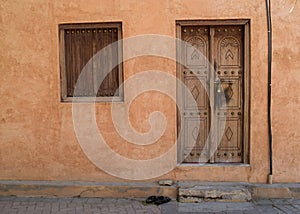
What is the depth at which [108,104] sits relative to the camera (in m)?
4.99

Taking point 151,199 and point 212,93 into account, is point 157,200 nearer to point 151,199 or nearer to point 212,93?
point 151,199

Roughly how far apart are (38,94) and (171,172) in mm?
2358

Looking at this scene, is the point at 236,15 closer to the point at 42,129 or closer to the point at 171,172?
the point at 171,172

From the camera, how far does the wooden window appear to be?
504 cm

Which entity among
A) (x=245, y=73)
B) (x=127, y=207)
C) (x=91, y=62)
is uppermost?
(x=91, y=62)

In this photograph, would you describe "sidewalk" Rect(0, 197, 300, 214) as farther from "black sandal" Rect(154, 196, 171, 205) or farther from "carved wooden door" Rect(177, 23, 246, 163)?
"carved wooden door" Rect(177, 23, 246, 163)

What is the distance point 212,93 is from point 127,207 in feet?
6.88

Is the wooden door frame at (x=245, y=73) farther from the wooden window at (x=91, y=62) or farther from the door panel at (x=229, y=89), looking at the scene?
the wooden window at (x=91, y=62)

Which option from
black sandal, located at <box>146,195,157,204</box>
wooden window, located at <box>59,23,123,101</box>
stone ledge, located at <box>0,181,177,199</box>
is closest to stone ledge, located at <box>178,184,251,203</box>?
stone ledge, located at <box>0,181,177,199</box>

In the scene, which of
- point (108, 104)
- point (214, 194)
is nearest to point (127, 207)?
point (214, 194)

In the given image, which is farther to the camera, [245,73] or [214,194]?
[245,73]

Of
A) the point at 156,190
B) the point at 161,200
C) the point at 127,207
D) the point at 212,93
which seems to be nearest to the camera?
the point at 127,207

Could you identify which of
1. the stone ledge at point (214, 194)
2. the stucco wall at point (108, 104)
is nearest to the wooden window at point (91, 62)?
the stucco wall at point (108, 104)

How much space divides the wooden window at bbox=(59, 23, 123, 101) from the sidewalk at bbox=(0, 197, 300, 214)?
1539mm
